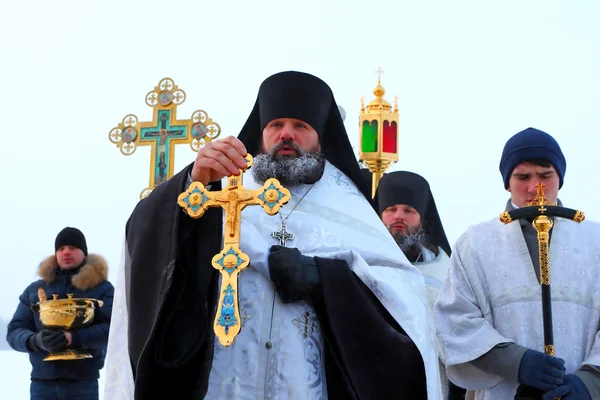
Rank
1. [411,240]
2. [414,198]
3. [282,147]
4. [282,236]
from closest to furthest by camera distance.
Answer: [282,236]
[282,147]
[411,240]
[414,198]

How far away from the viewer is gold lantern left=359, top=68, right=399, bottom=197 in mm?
13750

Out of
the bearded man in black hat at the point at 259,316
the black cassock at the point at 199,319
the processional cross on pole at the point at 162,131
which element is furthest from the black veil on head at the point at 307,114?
the processional cross on pole at the point at 162,131

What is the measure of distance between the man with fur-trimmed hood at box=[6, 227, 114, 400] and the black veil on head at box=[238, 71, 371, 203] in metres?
3.29

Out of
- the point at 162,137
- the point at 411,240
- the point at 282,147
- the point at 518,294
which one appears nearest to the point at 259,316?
the point at 282,147

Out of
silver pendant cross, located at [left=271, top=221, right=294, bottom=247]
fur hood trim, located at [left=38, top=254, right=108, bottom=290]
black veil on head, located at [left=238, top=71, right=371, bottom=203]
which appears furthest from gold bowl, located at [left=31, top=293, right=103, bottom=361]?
silver pendant cross, located at [left=271, top=221, right=294, bottom=247]

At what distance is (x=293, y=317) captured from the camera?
4.29 metres

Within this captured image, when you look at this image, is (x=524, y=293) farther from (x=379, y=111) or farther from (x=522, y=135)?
(x=379, y=111)

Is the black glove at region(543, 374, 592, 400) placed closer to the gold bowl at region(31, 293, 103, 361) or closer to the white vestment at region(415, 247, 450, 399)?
the white vestment at region(415, 247, 450, 399)

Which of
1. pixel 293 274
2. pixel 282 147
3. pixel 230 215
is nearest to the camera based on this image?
pixel 230 215

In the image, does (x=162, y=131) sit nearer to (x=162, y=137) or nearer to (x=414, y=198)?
(x=162, y=137)

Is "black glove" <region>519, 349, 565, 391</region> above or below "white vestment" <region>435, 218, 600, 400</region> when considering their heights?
below

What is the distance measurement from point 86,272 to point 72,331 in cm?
55

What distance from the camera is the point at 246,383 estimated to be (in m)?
4.16

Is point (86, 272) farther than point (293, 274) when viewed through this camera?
Yes
